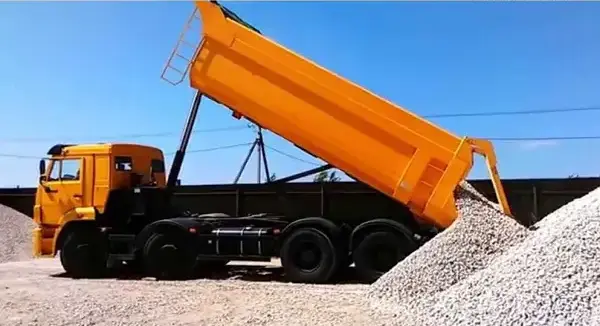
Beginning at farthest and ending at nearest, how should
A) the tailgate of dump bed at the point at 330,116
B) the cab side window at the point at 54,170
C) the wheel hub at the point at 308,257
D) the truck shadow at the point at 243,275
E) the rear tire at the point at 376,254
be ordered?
1. the cab side window at the point at 54,170
2. the truck shadow at the point at 243,275
3. the wheel hub at the point at 308,257
4. the rear tire at the point at 376,254
5. the tailgate of dump bed at the point at 330,116

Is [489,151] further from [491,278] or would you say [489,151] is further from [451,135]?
[491,278]

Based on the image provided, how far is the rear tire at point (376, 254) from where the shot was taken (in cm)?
1095

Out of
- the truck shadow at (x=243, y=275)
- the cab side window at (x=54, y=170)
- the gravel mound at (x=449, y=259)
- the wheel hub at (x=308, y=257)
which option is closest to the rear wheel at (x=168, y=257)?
the truck shadow at (x=243, y=275)

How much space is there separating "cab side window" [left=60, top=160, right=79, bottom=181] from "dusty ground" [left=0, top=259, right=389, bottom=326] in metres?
2.37

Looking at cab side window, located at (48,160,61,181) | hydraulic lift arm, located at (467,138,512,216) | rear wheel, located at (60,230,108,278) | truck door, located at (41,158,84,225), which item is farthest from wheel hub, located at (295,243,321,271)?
cab side window, located at (48,160,61,181)

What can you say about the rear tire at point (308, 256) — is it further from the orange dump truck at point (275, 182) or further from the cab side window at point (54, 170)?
the cab side window at point (54, 170)

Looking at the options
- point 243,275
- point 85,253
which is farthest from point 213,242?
point 85,253

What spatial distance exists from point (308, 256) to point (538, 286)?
218 inches

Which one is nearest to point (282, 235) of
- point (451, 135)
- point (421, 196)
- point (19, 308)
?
point (421, 196)

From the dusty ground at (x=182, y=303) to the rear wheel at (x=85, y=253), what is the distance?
101 centimetres

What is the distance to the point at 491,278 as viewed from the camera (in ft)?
24.0

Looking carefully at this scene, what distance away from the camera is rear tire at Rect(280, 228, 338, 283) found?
11305 mm

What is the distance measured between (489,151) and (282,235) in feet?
13.4

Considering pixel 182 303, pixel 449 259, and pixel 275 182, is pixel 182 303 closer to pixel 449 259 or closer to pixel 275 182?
pixel 449 259
